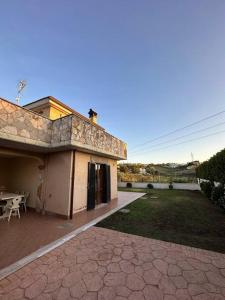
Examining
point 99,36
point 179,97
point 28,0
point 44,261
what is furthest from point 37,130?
point 179,97

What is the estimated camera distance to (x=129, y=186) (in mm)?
19234

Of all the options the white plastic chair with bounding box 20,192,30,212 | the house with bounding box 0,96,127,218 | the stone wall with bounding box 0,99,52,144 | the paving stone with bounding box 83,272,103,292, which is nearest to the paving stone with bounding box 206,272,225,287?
the paving stone with bounding box 83,272,103,292

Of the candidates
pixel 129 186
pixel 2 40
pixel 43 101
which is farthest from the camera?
Result: pixel 129 186

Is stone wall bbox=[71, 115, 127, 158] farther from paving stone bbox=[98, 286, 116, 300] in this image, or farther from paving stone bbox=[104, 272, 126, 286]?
paving stone bbox=[98, 286, 116, 300]

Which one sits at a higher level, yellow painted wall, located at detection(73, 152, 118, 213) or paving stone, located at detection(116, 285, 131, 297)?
yellow painted wall, located at detection(73, 152, 118, 213)

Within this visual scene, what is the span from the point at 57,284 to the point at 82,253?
103cm

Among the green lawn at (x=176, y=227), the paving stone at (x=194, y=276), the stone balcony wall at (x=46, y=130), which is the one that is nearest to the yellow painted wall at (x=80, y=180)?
the stone balcony wall at (x=46, y=130)

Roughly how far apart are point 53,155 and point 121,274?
5773 millimetres

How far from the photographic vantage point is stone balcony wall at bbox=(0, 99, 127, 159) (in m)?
4.82

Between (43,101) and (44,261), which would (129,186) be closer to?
(43,101)

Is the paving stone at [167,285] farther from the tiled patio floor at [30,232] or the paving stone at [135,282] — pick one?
the tiled patio floor at [30,232]

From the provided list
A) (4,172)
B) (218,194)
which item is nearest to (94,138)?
(4,172)

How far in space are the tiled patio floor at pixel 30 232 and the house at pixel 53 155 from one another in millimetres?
559

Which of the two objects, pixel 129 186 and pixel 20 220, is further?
pixel 129 186
